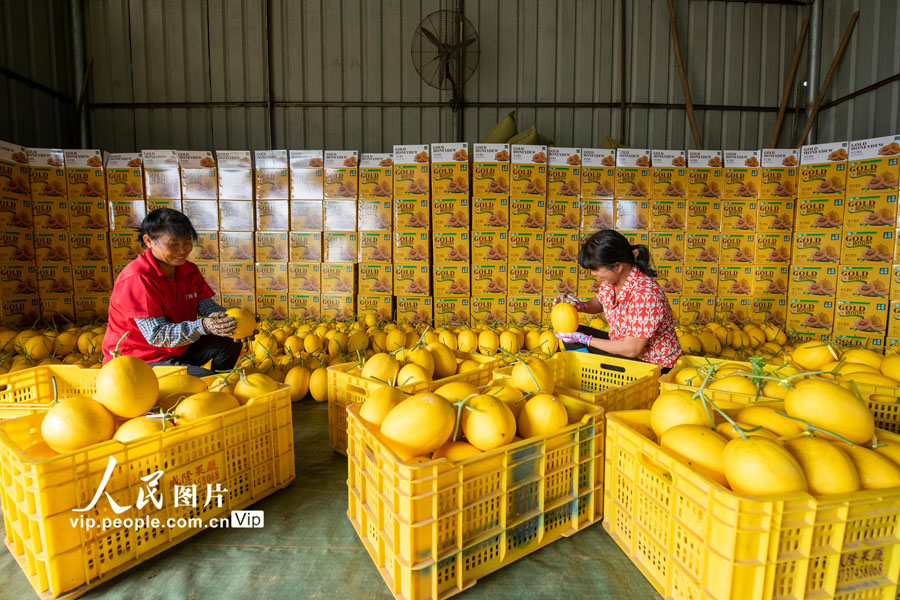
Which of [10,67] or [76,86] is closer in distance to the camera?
[10,67]

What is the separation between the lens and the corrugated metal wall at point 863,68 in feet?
17.1

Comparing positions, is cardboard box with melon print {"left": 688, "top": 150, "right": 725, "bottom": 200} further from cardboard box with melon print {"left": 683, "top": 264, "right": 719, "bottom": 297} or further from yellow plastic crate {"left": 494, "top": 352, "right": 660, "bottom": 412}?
yellow plastic crate {"left": 494, "top": 352, "right": 660, "bottom": 412}

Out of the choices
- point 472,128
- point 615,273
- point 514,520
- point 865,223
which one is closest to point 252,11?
point 472,128

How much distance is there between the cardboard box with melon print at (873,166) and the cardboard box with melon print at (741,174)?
864mm

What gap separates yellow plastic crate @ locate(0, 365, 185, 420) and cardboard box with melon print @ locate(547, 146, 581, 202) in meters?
4.18

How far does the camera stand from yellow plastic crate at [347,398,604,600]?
4.02 ft

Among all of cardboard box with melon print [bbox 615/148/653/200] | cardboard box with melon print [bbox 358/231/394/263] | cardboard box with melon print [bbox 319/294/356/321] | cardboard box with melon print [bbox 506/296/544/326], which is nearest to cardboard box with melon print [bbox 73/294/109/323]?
cardboard box with melon print [bbox 319/294/356/321]

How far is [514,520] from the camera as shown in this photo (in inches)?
57.2

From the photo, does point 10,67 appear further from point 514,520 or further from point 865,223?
point 865,223

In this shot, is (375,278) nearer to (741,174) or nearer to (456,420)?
(456,420)

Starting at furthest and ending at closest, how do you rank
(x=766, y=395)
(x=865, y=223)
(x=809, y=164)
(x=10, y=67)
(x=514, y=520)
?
(x=10, y=67) → (x=809, y=164) → (x=865, y=223) → (x=766, y=395) → (x=514, y=520)

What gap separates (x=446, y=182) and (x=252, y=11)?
4628 millimetres

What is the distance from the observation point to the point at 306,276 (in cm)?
511

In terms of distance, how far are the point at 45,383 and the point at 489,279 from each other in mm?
3846
